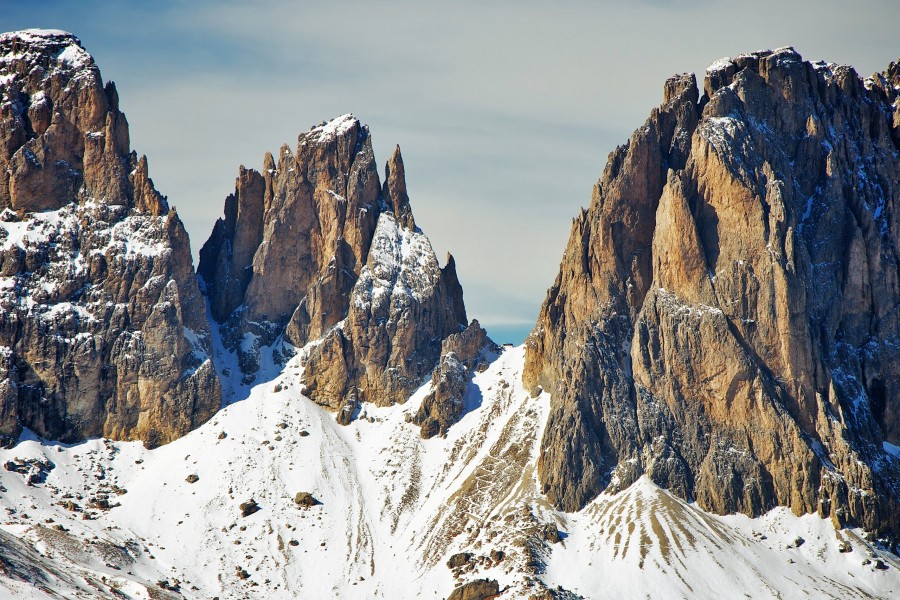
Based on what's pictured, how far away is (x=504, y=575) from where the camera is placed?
198 meters

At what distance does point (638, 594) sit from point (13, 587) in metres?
90.9

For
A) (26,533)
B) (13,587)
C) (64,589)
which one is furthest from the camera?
(26,533)

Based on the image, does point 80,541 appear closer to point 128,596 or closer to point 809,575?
point 128,596

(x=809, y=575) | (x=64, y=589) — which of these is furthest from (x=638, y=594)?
(x=64, y=589)

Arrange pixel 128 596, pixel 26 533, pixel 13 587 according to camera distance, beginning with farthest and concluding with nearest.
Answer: pixel 26 533 < pixel 128 596 < pixel 13 587

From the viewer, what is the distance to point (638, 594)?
19362cm

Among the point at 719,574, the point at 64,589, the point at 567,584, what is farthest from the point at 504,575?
the point at 64,589

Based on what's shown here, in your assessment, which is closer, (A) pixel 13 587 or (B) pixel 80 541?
(A) pixel 13 587

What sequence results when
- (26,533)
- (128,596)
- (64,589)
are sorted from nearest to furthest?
(64,589), (128,596), (26,533)

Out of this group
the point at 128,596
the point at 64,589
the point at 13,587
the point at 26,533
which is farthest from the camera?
the point at 26,533

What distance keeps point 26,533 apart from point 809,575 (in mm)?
121710

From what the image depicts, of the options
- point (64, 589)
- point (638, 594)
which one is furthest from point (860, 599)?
point (64, 589)

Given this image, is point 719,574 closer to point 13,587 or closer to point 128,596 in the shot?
point 128,596

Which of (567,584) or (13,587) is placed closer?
(13,587)
